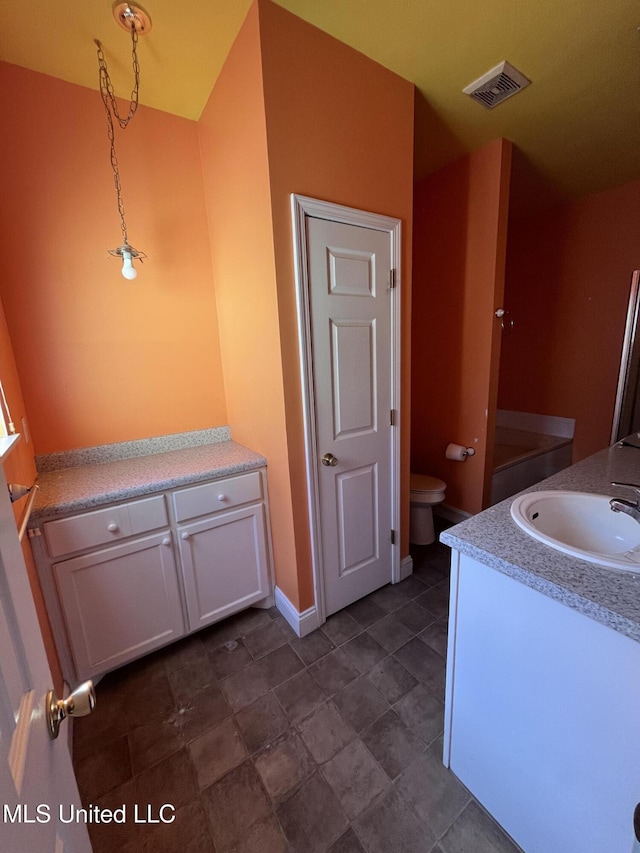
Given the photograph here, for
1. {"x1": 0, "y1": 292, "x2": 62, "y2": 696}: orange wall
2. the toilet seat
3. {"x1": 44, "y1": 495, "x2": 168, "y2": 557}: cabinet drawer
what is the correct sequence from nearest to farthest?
{"x1": 0, "y1": 292, "x2": 62, "y2": 696}: orange wall < {"x1": 44, "y1": 495, "x2": 168, "y2": 557}: cabinet drawer < the toilet seat

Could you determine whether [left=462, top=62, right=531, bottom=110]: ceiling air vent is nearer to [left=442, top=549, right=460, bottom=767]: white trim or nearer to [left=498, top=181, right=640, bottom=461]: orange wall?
[left=498, top=181, right=640, bottom=461]: orange wall

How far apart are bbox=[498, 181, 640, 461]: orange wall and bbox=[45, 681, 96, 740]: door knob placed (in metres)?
3.78

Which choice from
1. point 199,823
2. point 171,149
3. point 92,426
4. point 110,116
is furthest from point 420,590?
point 110,116

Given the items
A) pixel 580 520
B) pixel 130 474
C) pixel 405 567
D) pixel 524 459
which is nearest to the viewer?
pixel 580 520

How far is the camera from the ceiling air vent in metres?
1.57

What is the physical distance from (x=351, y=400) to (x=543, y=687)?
1232mm

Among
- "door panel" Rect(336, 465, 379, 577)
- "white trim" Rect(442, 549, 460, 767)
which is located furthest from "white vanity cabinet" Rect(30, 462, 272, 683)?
"white trim" Rect(442, 549, 460, 767)

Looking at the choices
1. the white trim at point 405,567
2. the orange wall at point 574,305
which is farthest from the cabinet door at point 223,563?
the orange wall at point 574,305

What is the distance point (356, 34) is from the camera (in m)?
1.40

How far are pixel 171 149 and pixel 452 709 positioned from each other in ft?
9.21

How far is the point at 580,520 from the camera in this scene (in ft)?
3.79

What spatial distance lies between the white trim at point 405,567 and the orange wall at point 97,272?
1540 mm

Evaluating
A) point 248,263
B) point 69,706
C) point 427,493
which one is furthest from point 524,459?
point 69,706

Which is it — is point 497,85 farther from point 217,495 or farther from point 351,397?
point 217,495
